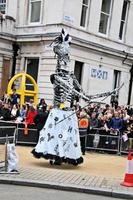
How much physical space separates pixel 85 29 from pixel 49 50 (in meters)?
2.79

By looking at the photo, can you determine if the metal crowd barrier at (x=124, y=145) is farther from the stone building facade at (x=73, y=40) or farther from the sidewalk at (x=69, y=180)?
the stone building facade at (x=73, y=40)

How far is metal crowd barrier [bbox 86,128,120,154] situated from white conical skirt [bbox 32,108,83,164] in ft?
17.5

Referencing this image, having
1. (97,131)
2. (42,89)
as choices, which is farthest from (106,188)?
(42,89)

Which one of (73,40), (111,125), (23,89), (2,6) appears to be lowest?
(111,125)

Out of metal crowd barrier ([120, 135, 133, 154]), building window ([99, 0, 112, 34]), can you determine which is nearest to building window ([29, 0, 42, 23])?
building window ([99, 0, 112, 34])

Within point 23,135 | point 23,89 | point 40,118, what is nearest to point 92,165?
point 40,118

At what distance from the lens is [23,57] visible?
28.3 meters

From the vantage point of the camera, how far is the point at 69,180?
12141 millimetres

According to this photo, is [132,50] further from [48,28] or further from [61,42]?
[61,42]

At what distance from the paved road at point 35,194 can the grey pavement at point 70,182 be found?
0.18 m

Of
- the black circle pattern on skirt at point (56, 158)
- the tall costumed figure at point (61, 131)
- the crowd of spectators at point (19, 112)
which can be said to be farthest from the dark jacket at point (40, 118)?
the black circle pattern on skirt at point (56, 158)

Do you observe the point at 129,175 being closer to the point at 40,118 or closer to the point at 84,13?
the point at 40,118

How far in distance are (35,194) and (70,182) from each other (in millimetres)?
1432

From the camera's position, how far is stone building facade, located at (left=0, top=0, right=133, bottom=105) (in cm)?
2656
